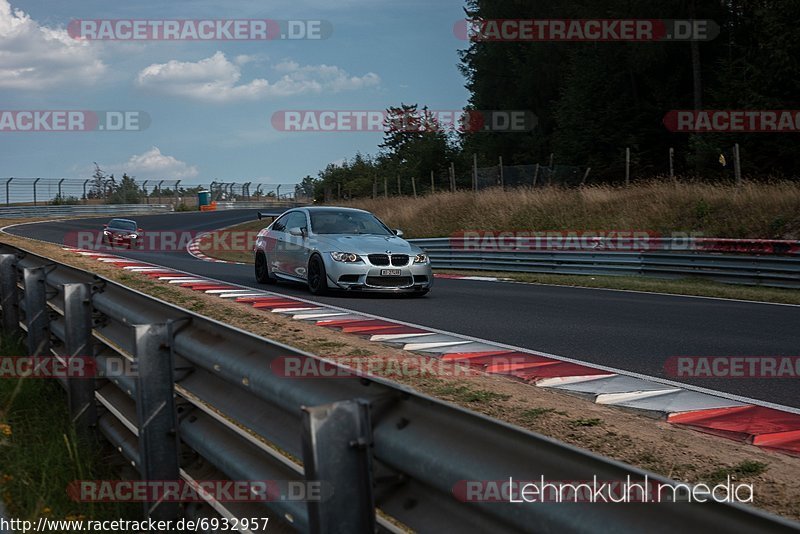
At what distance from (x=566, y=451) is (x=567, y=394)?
5327 mm

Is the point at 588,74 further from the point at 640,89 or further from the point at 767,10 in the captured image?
the point at 767,10

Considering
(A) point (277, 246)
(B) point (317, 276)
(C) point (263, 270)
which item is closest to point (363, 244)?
(B) point (317, 276)

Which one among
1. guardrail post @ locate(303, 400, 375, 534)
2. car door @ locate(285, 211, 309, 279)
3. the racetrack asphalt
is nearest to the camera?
guardrail post @ locate(303, 400, 375, 534)

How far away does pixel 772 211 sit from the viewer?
2305cm

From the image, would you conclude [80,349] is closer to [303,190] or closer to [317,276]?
[317,276]

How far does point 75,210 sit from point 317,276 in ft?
176

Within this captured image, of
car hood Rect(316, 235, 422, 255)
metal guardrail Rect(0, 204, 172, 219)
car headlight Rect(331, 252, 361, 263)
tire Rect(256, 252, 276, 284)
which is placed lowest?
tire Rect(256, 252, 276, 284)

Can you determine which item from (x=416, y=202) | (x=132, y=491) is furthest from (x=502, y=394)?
(x=416, y=202)

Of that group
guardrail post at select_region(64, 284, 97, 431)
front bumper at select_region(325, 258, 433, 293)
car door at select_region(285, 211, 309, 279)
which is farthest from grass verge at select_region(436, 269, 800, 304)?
guardrail post at select_region(64, 284, 97, 431)

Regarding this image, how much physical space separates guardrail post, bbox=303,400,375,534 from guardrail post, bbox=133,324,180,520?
1651 millimetres

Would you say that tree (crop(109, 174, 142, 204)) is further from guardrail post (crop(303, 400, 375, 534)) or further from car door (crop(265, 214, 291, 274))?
guardrail post (crop(303, 400, 375, 534))

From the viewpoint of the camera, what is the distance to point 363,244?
47.3ft

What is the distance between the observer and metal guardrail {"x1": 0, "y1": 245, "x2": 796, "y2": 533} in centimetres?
181

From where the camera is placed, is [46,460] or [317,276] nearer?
[46,460]
